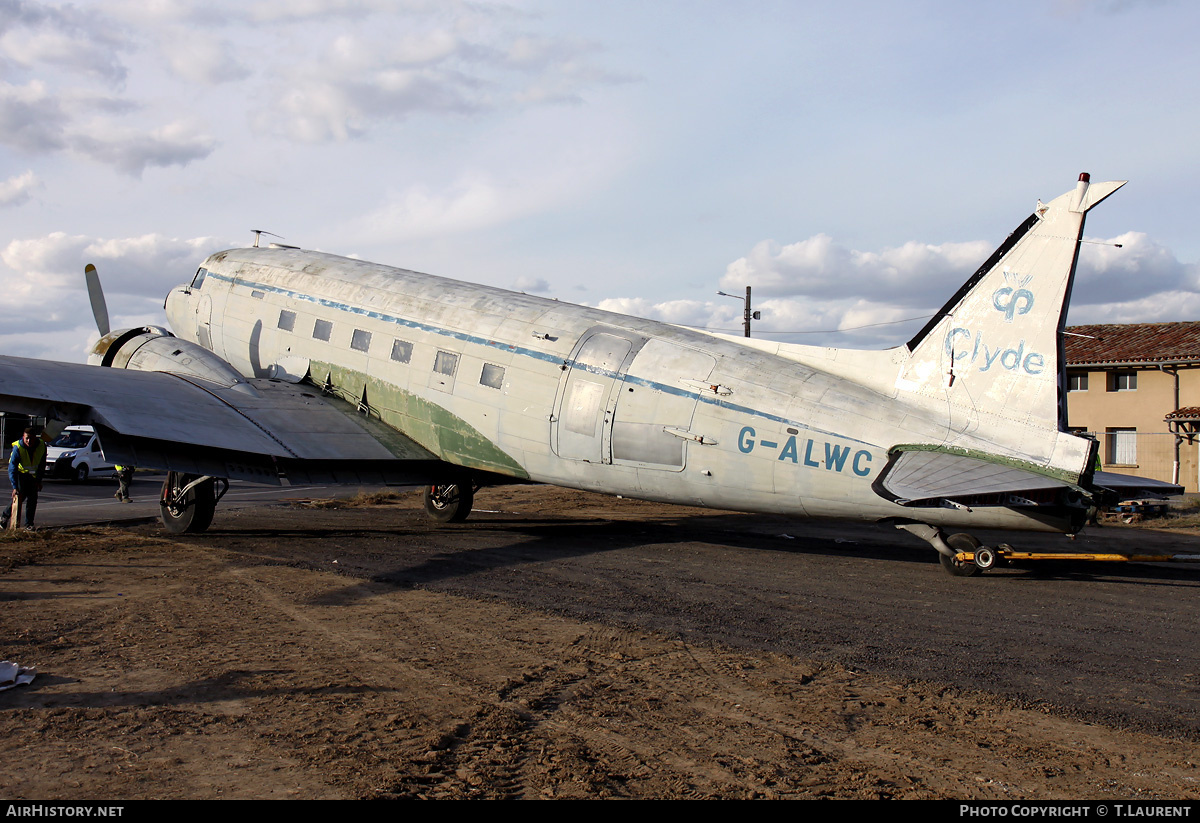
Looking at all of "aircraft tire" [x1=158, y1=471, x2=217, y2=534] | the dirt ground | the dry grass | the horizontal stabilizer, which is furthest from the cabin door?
the dry grass

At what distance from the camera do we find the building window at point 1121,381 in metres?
34.7

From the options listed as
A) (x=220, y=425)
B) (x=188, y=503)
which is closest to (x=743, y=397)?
(x=220, y=425)

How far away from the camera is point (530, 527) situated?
17.0 m

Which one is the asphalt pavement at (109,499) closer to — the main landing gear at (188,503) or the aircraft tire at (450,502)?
the main landing gear at (188,503)

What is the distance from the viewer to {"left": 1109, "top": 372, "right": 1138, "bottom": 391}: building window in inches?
Answer: 1367

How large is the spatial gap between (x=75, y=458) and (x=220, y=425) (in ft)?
76.3

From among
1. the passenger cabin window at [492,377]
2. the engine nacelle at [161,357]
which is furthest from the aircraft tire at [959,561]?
the engine nacelle at [161,357]

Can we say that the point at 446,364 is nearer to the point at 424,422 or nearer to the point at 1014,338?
the point at 424,422

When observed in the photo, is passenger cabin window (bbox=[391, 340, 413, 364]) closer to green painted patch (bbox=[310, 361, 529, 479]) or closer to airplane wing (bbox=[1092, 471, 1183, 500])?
green painted patch (bbox=[310, 361, 529, 479])

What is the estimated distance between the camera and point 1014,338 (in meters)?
10.5

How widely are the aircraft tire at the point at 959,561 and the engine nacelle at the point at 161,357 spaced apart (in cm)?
1176

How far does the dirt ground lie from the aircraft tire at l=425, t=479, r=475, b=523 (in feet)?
16.6

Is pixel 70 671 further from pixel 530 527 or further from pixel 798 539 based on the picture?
pixel 798 539
